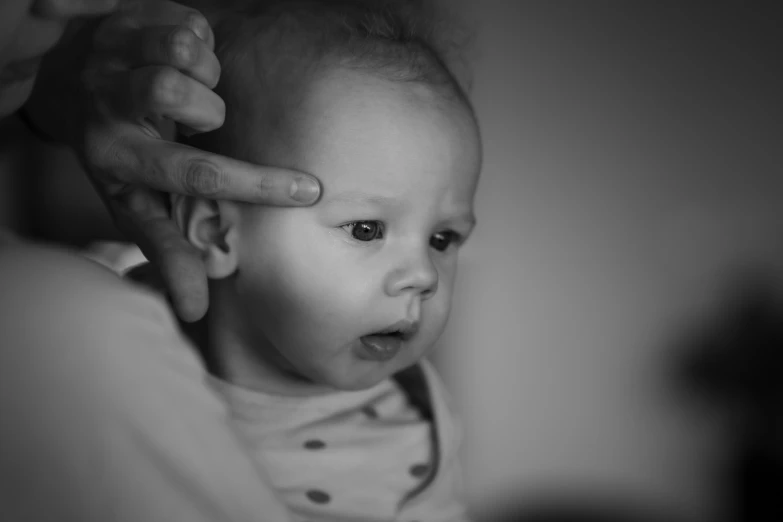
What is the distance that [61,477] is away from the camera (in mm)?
203

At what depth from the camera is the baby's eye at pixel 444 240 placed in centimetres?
49

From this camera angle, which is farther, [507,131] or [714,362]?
[714,362]

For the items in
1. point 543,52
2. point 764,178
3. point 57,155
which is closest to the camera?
point 57,155

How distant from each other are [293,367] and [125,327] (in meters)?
0.28

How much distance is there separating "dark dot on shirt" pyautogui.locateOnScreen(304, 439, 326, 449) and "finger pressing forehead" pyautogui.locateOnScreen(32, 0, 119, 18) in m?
0.31

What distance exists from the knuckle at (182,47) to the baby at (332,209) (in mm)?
74

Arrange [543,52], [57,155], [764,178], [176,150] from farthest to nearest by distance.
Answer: [764,178]
[543,52]
[57,155]
[176,150]

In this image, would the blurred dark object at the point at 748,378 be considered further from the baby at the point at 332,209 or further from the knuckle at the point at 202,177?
the knuckle at the point at 202,177

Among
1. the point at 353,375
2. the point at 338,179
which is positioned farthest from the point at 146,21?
the point at 353,375

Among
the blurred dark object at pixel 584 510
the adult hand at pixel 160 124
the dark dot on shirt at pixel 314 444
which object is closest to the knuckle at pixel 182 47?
the adult hand at pixel 160 124

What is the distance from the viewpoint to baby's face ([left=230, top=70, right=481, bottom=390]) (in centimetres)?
42

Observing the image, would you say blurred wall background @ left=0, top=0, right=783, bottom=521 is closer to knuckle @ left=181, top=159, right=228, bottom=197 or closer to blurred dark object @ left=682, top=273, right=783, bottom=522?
blurred dark object @ left=682, top=273, right=783, bottom=522

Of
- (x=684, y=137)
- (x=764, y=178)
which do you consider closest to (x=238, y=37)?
(x=684, y=137)

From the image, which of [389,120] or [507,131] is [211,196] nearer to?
[389,120]
